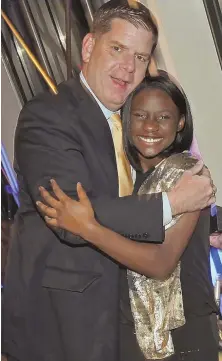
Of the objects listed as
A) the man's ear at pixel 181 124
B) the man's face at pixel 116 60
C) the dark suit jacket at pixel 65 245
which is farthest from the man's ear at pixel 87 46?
the man's ear at pixel 181 124

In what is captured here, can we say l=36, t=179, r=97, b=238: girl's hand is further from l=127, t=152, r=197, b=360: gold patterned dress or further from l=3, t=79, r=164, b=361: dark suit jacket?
l=127, t=152, r=197, b=360: gold patterned dress

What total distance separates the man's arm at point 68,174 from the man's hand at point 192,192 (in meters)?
0.05

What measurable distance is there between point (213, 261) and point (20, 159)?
0.59m

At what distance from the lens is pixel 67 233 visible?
1.23 m

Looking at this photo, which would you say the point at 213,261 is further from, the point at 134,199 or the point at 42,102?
the point at 42,102

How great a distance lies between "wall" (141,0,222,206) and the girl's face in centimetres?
12

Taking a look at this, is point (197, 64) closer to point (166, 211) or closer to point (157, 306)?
point (166, 211)

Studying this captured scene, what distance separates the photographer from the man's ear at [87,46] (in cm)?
137

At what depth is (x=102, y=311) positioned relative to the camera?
128 cm

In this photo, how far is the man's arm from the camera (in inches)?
48.0

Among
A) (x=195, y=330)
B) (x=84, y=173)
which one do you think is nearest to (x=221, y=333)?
(x=195, y=330)

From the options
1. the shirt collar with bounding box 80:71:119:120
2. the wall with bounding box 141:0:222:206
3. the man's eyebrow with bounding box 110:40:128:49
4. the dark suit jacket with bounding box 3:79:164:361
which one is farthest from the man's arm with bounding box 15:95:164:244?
the wall with bounding box 141:0:222:206

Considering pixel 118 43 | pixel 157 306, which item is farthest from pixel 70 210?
pixel 118 43

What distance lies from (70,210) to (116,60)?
398 millimetres
